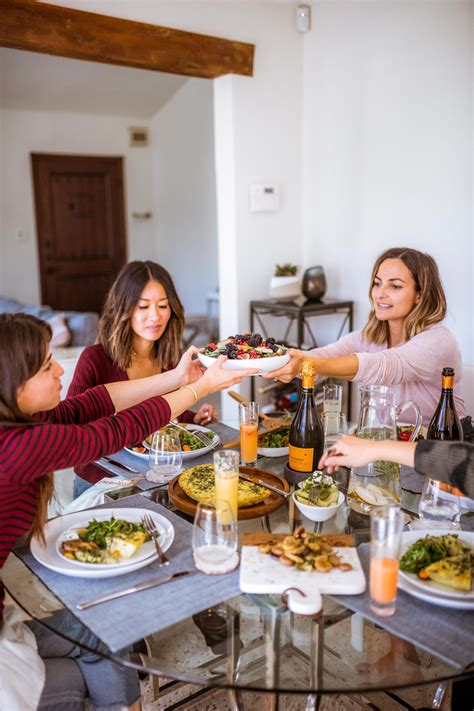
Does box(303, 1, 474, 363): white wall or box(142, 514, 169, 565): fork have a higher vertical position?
box(303, 1, 474, 363): white wall

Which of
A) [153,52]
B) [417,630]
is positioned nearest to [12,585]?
[417,630]

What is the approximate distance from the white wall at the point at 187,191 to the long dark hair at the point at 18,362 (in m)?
5.40

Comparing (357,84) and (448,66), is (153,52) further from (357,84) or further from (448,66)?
(448,66)

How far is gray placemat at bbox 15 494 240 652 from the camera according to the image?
1.10 metres

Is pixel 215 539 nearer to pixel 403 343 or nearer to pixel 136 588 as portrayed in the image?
pixel 136 588

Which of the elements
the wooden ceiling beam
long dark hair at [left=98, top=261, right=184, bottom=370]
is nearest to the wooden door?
the wooden ceiling beam

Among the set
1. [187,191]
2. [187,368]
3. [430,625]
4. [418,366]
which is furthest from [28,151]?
[430,625]

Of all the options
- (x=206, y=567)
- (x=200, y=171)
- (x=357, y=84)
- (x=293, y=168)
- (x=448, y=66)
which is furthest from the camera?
(x=200, y=171)

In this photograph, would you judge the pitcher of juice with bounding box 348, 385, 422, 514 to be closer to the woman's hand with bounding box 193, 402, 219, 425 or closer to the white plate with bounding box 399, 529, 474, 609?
the white plate with bounding box 399, 529, 474, 609

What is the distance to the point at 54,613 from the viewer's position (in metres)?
1.17

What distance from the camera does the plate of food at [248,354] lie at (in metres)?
1.87

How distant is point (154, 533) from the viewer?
1359 mm

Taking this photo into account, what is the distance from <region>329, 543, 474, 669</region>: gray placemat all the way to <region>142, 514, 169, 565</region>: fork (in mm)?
342

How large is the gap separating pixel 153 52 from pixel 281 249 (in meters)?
1.36
